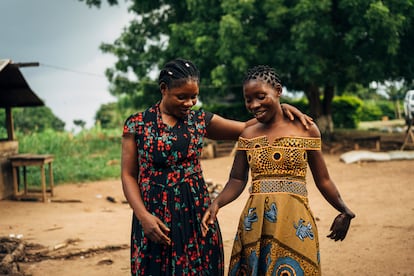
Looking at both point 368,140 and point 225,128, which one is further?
point 368,140

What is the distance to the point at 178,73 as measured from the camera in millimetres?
2367

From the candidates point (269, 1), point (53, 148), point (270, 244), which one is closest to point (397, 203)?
point (270, 244)

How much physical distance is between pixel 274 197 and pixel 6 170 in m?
8.64

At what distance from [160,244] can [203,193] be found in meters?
0.32

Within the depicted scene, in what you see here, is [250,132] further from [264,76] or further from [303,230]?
[303,230]

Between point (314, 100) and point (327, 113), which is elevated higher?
point (314, 100)

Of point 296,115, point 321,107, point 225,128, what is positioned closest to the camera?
point 296,115

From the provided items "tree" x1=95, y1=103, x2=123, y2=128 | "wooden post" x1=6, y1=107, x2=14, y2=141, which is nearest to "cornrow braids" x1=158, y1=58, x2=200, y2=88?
→ "wooden post" x1=6, y1=107, x2=14, y2=141

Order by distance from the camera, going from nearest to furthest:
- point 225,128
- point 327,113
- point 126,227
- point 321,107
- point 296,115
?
point 296,115, point 225,128, point 126,227, point 321,107, point 327,113

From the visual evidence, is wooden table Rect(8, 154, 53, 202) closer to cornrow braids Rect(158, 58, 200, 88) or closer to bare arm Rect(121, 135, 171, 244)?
bare arm Rect(121, 135, 171, 244)

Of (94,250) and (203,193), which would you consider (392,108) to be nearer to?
(94,250)

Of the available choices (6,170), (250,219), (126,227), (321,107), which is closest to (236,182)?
(250,219)

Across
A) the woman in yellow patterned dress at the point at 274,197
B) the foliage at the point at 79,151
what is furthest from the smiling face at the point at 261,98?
the foliage at the point at 79,151

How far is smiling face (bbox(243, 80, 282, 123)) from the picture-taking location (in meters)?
2.34
